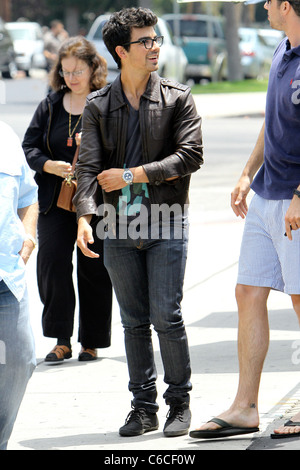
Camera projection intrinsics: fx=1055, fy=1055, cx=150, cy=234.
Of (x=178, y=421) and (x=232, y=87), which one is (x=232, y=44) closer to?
(x=232, y=87)

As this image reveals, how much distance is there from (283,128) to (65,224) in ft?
6.93

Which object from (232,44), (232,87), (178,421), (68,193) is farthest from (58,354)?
(232,44)

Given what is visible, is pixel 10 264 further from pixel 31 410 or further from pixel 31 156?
pixel 31 156

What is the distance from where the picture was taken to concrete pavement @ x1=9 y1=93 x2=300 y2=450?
4.74 m

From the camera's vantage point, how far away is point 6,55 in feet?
123

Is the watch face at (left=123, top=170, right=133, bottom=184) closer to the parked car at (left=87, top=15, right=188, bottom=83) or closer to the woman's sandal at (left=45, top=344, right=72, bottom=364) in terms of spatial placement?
the woman's sandal at (left=45, top=344, right=72, bottom=364)

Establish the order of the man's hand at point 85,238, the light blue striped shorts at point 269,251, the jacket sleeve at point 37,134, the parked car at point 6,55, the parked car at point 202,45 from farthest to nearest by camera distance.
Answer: the parked car at point 6,55
the parked car at point 202,45
the jacket sleeve at point 37,134
the man's hand at point 85,238
the light blue striped shorts at point 269,251

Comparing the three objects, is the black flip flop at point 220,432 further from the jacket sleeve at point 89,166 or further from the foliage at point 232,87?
the foliage at point 232,87

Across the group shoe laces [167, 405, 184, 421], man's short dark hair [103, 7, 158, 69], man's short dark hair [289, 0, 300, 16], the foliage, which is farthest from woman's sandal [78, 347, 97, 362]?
the foliage

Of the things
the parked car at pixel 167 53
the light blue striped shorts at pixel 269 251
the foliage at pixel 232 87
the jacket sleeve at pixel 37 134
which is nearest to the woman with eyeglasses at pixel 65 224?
the jacket sleeve at pixel 37 134

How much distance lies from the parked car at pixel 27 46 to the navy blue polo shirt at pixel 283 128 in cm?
3476

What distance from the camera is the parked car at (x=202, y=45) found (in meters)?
32.8

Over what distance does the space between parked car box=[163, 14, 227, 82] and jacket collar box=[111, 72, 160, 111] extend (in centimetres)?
2669

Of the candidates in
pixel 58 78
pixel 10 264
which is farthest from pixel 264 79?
pixel 10 264
